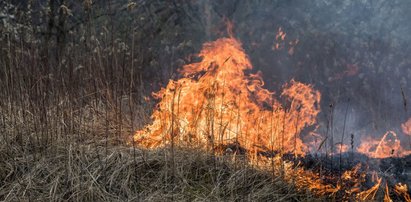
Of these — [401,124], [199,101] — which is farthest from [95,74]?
[401,124]

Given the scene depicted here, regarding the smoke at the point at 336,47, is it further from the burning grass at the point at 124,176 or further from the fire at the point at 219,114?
the burning grass at the point at 124,176

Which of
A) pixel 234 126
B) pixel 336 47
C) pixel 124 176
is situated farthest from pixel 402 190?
pixel 336 47

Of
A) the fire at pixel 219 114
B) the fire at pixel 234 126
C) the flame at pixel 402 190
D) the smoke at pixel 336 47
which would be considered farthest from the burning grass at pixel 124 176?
the smoke at pixel 336 47

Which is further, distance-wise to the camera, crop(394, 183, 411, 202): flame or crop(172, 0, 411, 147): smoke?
crop(172, 0, 411, 147): smoke

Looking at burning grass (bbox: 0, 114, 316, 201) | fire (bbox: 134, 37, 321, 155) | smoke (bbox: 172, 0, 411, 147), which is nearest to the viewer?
burning grass (bbox: 0, 114, 316, 201)

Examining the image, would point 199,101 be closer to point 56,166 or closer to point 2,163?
point 56,166

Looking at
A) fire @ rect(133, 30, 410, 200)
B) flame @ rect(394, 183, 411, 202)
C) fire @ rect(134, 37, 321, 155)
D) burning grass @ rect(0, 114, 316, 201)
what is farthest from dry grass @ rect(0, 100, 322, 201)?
flame @ rect(394, 183, 411, 202)

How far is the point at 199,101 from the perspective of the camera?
4781 mm

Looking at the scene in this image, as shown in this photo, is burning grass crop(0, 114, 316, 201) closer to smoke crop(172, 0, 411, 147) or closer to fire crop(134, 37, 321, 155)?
fire crop(134, 37, 321, 155)

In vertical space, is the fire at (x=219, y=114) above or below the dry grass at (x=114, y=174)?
above

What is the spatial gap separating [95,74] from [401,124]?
11.9 feet

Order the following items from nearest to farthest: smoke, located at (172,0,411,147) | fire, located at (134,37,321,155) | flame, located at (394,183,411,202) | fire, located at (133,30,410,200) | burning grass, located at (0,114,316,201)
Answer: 1. burning grass, located at (0,114,316,201)
2. flame, located at (394,183,411,202)
3. fire, located at (133,30,410,200)
4. fire, located at (134,37,321,155)
5. smoke, located at (172,0,411,147)

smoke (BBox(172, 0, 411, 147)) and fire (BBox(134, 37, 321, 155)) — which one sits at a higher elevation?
smoke (BBox(172, 0, 411, 147))

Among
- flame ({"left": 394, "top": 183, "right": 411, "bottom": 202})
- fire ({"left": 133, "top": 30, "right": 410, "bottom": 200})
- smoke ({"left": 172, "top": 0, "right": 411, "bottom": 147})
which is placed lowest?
flame ({"left": 394, "top": 183, "right": 411, "bottom": 202})
